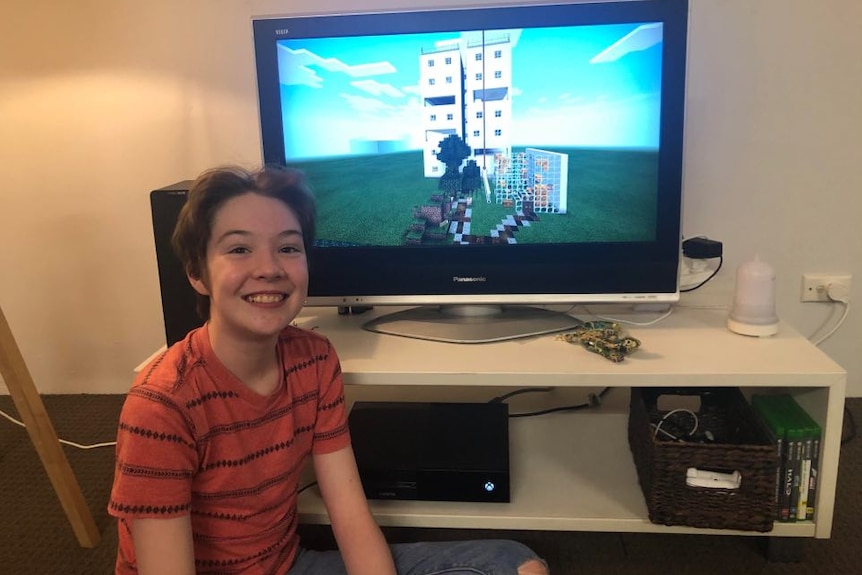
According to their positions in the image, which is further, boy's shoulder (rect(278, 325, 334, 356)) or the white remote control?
the white remote control

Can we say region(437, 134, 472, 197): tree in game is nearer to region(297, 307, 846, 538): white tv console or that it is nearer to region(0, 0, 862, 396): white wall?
region(297, 307, 846, 538): white tv console

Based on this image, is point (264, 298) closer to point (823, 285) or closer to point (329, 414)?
point (329, 414)

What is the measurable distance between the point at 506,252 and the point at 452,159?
8.9 inches

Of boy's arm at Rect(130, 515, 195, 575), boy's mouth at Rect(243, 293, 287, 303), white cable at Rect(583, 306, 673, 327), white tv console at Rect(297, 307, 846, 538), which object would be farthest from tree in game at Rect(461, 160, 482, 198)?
boy's arm at Rect(130, 515, 195, 575)

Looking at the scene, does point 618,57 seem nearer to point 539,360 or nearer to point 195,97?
point 539,360

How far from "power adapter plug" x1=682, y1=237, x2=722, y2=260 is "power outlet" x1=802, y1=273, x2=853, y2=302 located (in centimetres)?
38

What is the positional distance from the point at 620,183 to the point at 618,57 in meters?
0.25

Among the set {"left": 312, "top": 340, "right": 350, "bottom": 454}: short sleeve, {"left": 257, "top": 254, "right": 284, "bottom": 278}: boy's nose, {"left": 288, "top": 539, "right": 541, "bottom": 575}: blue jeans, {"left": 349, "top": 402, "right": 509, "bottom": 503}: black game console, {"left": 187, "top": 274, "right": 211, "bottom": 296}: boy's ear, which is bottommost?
{"left": 288, "top": 539, "right": 541, "bottom": 575}: blue jeans

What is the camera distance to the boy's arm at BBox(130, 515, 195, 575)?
936mm

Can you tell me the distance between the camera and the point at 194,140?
1.93 metres

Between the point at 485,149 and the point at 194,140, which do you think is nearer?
the point at 485,149

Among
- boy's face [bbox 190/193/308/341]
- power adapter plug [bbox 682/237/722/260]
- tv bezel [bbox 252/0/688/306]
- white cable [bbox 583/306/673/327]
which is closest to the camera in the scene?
boy's face [bbox 190/193/308/341]

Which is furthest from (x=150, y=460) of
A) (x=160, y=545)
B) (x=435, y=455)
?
(x=435, y=455)

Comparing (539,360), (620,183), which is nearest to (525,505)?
(539,360)
